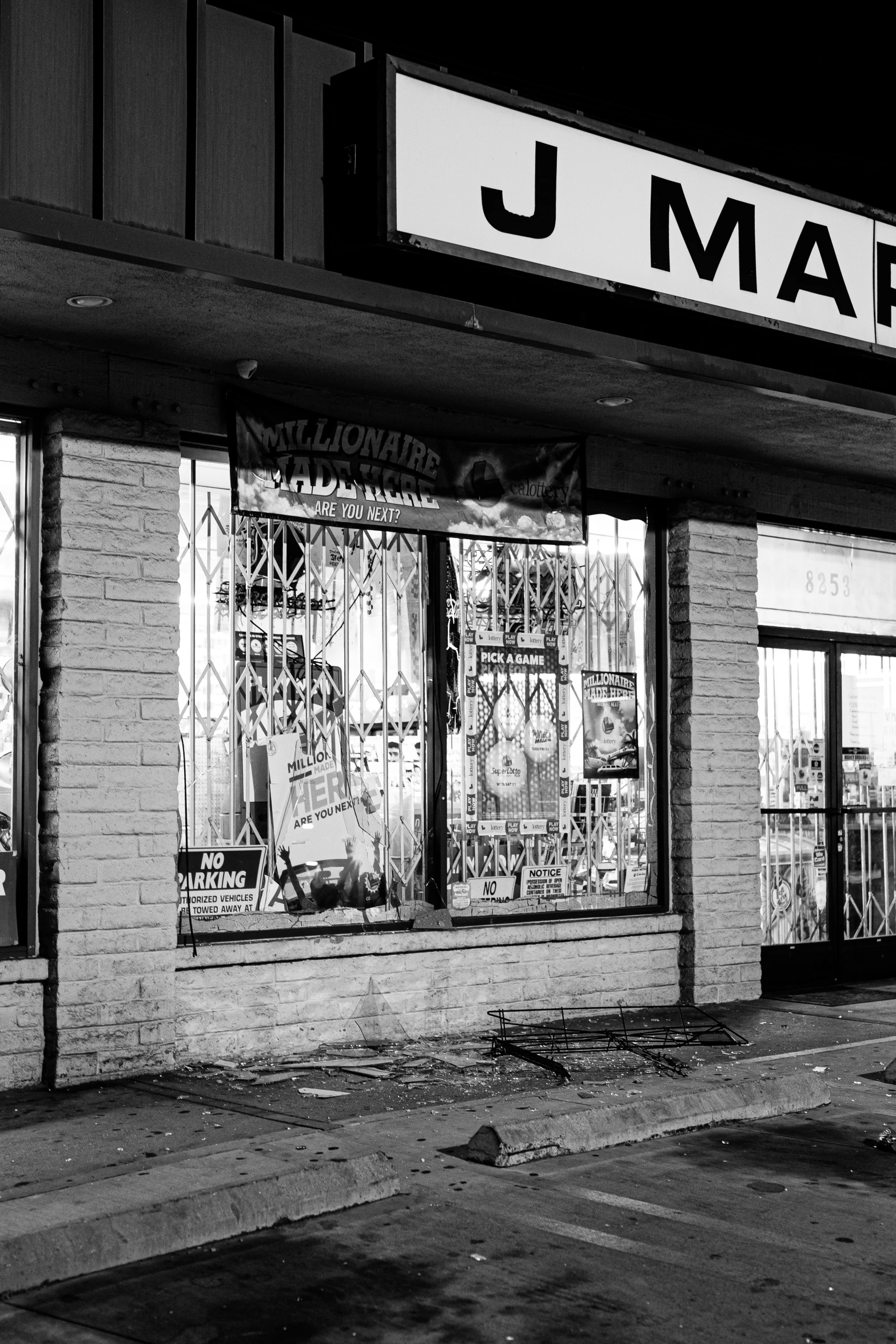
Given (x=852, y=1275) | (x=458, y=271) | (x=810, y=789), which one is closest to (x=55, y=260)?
(x=458, y=271)

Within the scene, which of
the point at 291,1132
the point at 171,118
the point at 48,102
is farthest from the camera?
the point at 171,118

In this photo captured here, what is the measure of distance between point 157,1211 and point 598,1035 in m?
4.67

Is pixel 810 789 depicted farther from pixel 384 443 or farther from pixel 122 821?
pixel 122 821

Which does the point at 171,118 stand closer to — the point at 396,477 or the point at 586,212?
the point at 586,212

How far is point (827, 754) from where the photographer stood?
1290 centimetres

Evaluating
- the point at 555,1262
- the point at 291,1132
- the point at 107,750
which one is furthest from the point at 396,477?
the point at 555,1262

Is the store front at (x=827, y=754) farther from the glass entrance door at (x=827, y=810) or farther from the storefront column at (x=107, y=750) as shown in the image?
the storefront column at (x=107, y=750)

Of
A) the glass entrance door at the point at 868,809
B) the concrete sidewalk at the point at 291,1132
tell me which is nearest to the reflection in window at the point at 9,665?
the concrete sidewalk at the point at 291,1132

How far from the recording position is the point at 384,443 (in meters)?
10.1

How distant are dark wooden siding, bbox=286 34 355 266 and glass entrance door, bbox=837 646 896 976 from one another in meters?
6.90

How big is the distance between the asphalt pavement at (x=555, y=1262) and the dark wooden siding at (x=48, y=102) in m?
4.68

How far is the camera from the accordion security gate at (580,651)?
424 inches

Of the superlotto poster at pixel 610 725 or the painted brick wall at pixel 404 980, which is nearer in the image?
the painted brick wall at pixel 404 980

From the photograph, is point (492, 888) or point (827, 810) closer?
point (492, 888)
